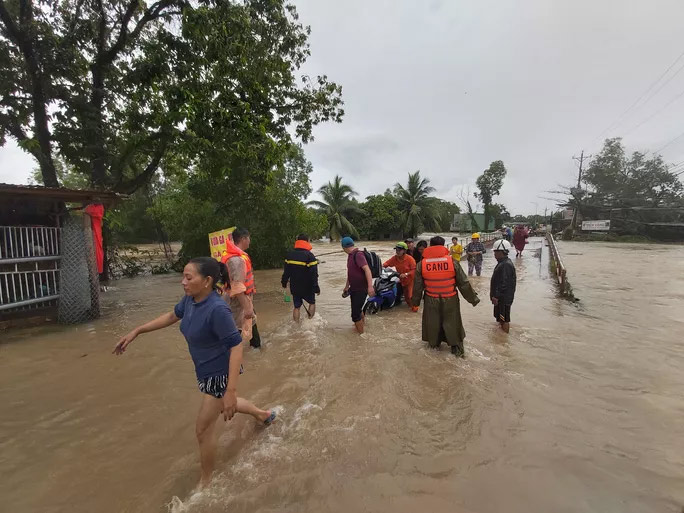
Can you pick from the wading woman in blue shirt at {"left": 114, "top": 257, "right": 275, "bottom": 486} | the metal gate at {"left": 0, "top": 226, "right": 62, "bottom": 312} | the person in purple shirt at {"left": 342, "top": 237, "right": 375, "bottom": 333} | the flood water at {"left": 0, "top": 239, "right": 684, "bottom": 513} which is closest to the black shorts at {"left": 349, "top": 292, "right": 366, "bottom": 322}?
the person in purple shirt at {"left": 342, "top": 237, "right": 375, "bottom": 333}

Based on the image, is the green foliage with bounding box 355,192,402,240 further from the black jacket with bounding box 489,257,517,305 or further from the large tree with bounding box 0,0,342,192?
the black jacket with bounding box 489,257,517,305

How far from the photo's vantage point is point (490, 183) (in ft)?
172

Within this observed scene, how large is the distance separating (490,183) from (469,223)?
6.55 metres

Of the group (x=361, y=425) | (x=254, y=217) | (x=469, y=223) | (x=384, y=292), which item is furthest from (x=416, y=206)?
(x=361, y=425)

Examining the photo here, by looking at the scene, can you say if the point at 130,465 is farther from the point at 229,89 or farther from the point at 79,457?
the point at 229,89

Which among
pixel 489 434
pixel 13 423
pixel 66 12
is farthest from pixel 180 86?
pixel 489 434

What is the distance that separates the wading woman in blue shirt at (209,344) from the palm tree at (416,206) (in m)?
36.6

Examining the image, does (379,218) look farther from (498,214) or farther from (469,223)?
(498,214)

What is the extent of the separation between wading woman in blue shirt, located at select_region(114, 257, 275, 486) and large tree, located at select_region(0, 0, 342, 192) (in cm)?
633

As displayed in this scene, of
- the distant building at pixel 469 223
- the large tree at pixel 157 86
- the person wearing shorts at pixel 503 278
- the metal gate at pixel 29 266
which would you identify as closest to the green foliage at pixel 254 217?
the large tree at pixel 157 86

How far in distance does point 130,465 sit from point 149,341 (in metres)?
3.68

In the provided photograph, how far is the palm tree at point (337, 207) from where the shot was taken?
37469 mm

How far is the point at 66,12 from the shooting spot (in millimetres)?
10531

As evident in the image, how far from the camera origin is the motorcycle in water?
8.12 metres
